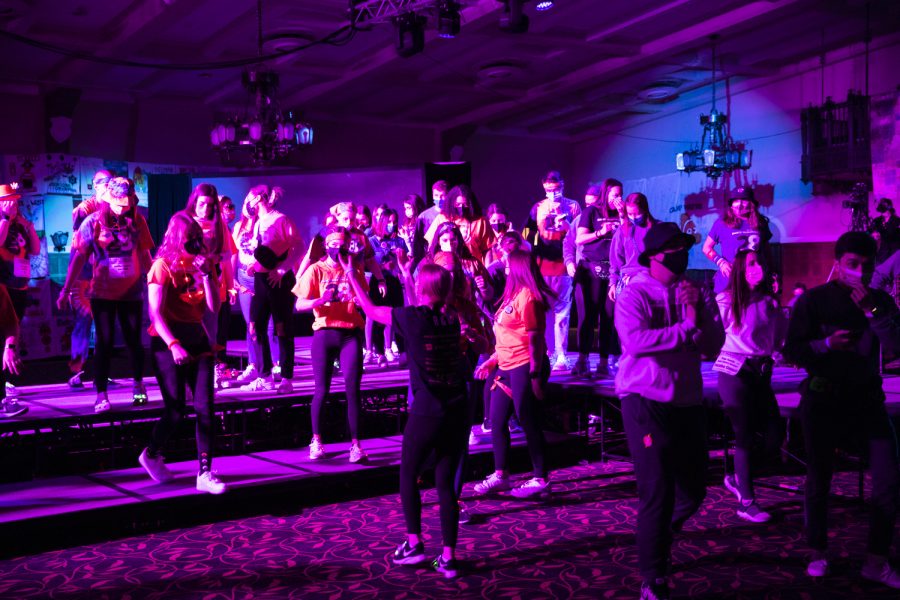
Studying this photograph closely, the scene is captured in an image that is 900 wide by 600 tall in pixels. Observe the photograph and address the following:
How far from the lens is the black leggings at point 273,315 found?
7051 millimetres

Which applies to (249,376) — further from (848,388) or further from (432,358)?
(848,388)

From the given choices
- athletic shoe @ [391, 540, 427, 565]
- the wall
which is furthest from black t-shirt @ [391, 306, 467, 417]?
the wall

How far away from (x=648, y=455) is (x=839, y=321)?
1.14 metres

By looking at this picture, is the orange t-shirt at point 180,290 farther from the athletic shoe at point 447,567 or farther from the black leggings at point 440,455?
the athletic shoe at point 447,567

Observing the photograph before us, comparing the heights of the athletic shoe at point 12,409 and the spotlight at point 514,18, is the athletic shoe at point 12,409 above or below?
below

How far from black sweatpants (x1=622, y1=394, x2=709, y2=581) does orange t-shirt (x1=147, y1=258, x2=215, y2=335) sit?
264 cm

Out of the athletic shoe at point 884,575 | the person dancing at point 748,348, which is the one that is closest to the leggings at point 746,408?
the person dancing at point 748,348

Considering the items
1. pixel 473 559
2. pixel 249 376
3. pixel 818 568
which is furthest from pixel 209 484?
pixel 818 568

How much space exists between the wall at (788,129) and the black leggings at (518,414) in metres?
8.64

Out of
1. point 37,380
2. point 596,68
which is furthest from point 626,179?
point 37,380

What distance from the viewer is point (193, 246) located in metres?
5.21

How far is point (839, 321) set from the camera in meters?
4.04

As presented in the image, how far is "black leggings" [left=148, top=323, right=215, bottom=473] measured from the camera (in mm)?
5176

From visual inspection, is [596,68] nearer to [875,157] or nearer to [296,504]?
[875,157]
